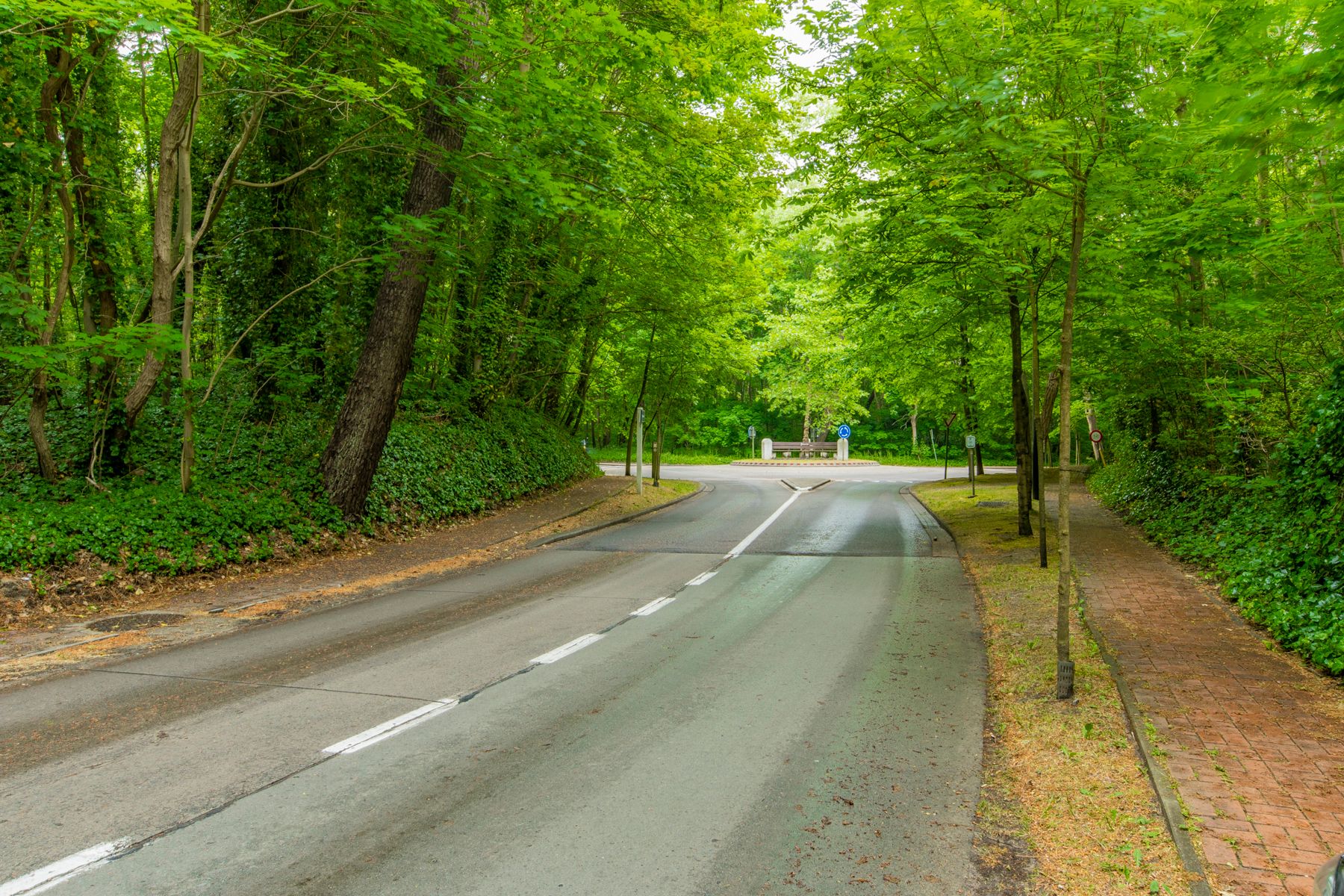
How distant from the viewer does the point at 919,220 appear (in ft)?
30.0

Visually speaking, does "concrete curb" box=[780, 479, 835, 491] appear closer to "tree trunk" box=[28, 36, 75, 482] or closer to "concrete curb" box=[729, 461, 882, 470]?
"concrete curb" box=[729, 461, 882, 470]

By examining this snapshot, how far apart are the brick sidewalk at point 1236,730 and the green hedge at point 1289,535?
286 mm

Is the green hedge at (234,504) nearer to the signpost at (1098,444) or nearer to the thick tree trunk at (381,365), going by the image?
the thick tree trunk at (381,365)

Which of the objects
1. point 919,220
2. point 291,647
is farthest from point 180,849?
point 919,220

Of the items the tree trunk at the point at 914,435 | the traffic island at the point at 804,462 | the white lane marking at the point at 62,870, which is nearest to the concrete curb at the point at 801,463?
the traffic island at the point at 804,462

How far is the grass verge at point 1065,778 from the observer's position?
353 cm

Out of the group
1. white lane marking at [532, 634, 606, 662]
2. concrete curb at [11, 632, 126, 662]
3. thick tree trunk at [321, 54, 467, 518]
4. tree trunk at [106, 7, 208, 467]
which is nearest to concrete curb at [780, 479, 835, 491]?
thick tree trunk at [321, 54, 467, 518]

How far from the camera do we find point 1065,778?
14.6 feet

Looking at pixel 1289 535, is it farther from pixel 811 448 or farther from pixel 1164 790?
pixel 811 448

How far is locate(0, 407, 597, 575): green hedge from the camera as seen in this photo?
9.26m

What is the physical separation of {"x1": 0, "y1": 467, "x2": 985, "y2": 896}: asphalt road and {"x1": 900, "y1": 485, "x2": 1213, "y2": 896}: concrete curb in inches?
36.4

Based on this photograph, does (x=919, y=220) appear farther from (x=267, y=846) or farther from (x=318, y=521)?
(x=318, y=521)

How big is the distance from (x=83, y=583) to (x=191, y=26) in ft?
20.4

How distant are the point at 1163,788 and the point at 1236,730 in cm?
132
